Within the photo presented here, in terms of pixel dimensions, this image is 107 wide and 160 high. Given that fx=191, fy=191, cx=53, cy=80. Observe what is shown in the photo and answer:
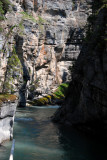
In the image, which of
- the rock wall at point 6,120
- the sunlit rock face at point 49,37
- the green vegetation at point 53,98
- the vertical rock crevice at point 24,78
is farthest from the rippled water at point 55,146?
the sunlit rock face at point 49,37

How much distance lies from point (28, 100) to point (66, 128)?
2553 centimetres

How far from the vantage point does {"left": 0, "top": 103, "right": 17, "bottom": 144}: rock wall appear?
12.7 meters

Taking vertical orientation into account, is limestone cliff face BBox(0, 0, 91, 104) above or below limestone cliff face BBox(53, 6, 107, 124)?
above

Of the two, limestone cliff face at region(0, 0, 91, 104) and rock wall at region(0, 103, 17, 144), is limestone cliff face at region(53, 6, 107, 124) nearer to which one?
rock wall at region(0, 103, 17, 144)

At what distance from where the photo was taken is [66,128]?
19906 mm

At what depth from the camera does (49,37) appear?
49.4 metres

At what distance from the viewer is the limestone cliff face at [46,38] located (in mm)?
41719

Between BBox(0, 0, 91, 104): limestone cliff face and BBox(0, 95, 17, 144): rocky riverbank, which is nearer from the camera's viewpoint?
BBox(0, 95, 17, 144): rocky riverbank

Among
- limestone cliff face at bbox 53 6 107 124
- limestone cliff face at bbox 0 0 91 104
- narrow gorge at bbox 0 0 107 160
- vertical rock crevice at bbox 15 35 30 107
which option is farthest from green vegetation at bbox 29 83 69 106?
limestone cliff face at bbox 53 6 107 124

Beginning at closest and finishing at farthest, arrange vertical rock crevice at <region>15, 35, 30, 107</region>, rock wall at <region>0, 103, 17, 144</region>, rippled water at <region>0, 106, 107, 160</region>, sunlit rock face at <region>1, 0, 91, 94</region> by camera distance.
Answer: rippled water at <region>0, 106, 107, 160</region> → rock wall at <region>0, 103, 17, 144</region> → vertical rock crevice at <region>15, 35, 30, 107</region> → sunlit rock face at <region>1, 0, 91, 94</region>

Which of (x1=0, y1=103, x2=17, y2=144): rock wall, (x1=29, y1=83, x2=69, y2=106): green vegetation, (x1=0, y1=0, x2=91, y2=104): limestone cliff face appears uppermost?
(x1=0, y1=0, x2=91, y2=104): limestone cliff face

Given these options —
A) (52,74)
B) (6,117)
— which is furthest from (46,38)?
(6,117)

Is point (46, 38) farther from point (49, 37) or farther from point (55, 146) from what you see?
point (55, 146)

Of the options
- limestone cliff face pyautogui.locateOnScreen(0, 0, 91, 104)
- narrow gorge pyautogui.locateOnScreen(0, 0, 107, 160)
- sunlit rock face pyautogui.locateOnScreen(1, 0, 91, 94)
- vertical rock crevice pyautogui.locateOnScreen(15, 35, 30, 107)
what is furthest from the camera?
sunlit rock face pyautogui.locateOnScreen(1, 0, 91, 94)
